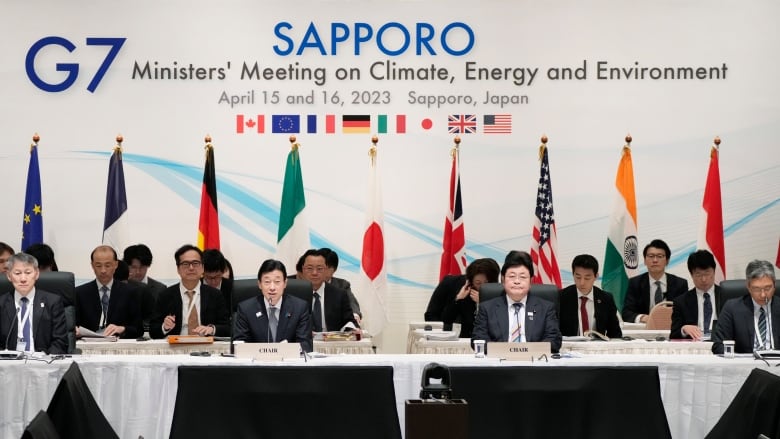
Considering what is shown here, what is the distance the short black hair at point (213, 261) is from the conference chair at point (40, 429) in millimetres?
4588

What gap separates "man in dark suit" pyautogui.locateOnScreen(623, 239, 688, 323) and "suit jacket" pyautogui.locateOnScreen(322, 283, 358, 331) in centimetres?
226

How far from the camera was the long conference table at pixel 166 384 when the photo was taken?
18.2ft

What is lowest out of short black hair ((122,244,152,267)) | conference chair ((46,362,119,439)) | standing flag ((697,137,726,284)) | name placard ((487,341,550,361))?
conference chair ((46,362,119,439))

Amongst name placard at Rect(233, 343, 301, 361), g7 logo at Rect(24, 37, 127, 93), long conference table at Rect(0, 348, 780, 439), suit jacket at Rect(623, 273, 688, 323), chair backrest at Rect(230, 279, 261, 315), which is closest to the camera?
long conference table at Rect(0, 348, 780, 439)

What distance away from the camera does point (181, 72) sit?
952cm

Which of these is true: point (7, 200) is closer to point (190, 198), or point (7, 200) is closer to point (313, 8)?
point (190, 198)

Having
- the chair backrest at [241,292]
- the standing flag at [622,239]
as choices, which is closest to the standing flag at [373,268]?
the standing flag at [622,239]

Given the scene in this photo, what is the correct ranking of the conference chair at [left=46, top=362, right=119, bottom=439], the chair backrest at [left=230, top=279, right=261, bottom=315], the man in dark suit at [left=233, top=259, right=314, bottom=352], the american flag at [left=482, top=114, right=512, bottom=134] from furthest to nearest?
the american flag at [left=482, top=114, right=512, bottom=134]
the chair backrest at [left=230, top=279, right=261, bottom=315]
the man in dark suit at [left=233, top=259, right=314, bottom=352]
the conference chair at [left=46, top=362, right=119, bottom=439]

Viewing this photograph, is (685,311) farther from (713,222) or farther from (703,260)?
(713,222)

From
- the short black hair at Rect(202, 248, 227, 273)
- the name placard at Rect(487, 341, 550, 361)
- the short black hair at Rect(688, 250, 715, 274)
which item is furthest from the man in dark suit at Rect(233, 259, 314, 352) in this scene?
the short black hair at Rect(688, 250, 715, 274)

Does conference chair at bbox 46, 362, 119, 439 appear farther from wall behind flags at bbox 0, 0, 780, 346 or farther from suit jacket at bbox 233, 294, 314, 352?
wall behind flags at bbox 0, 0, 780, 346

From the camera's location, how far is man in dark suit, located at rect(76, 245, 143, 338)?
7980mm

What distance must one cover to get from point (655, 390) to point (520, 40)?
4.91 metres

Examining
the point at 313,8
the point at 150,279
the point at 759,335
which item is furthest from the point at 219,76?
the point at 759,335
